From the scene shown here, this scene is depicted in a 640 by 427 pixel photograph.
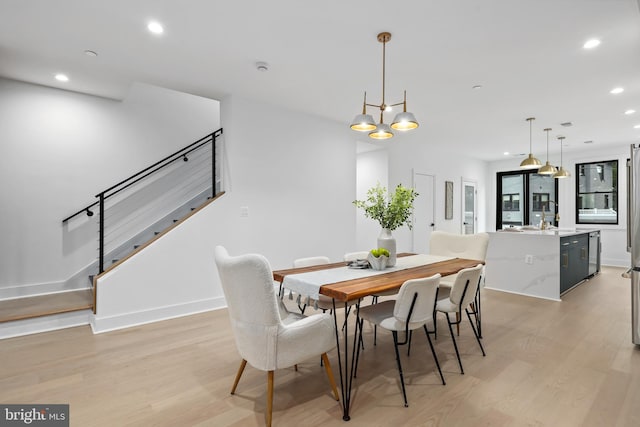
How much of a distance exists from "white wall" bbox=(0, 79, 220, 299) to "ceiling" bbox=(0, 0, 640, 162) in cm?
33

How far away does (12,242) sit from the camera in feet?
12.5

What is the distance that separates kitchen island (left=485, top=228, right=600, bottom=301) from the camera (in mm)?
4422

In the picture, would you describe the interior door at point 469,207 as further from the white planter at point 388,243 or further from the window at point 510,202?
the white planter at point 388,243

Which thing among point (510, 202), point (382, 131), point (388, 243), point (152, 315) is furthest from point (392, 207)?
point (510, 202)

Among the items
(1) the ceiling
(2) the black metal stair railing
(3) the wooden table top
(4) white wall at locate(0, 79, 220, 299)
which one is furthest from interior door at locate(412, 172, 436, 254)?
(4) white wall at locate(0, 79, 220, 299)

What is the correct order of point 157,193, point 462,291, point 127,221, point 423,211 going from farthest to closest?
1. point 423,211
2. point 157,193
3. point 127,221
4. point 462,291

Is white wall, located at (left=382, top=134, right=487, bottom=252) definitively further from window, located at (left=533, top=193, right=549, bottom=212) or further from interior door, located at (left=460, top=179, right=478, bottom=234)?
window, located at (left=533, top=193, right=549, bottom=212)

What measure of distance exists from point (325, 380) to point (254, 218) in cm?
248

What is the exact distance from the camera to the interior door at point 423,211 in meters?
6.95

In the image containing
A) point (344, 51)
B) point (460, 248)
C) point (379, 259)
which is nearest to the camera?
point (379, 259)

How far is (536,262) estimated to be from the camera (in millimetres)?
4562

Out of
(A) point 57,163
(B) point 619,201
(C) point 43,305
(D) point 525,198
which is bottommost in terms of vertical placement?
(C) point 43,305

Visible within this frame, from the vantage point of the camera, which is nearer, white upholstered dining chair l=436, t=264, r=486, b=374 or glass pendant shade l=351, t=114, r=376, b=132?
white upholstered dining chair l=436, t=264, r=486, b=374

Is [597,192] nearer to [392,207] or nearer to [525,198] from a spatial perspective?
[525,198]
